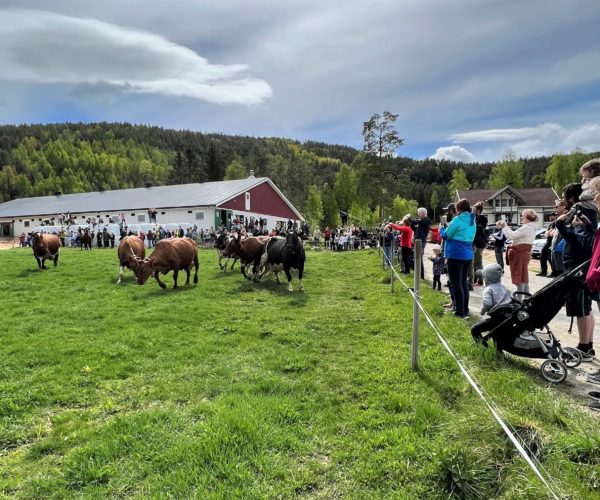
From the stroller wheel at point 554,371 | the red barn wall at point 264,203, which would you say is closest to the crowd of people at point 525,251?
the stroller wheel at point 554,371

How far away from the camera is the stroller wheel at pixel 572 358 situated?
16.8 ft

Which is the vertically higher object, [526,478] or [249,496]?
[526,478]

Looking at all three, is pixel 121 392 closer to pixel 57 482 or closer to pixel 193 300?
pixel 57 482

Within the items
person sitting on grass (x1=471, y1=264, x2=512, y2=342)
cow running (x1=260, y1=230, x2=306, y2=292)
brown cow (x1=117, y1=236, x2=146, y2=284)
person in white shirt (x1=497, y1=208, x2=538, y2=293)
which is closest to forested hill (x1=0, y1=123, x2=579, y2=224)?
cow running (x1=260, y1=230, x2=306, y2=292)

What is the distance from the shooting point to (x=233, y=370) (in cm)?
590

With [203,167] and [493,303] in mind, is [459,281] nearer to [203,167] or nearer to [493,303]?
[493,303]

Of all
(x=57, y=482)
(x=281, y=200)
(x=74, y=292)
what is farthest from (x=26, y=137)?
(x=57, y=482)

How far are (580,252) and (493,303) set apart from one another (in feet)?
4.08

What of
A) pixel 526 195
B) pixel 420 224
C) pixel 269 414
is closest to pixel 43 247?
pixel 420 224

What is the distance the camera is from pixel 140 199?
45.0 meters

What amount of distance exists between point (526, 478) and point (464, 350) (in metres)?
3.10

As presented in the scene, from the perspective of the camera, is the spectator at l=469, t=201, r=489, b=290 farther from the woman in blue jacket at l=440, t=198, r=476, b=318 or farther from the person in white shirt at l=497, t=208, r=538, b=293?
the woman in blue jacket at l=440, t=198, r=476, b=318

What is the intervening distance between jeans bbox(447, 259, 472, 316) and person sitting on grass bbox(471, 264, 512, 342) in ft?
5.48

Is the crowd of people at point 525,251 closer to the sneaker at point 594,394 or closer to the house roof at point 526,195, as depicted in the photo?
the sneaker at point 594,394
